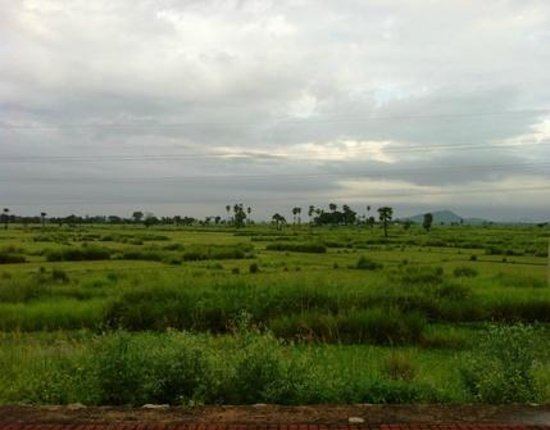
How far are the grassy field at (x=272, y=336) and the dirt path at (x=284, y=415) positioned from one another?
60cm

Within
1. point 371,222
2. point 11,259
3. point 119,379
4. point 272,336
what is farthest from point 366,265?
point 371,222

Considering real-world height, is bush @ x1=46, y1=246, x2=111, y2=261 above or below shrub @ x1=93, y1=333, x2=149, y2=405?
below

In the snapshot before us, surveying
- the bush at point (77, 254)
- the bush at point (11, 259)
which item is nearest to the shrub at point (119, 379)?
the bush at point (11, 259)

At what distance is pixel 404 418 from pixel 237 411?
139 cm

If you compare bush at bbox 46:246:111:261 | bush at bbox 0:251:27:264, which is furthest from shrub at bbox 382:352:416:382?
bush at bbox 46:246:111:261

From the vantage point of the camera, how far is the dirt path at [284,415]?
521 cm

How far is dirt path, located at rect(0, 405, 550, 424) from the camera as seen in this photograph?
5.21 metres

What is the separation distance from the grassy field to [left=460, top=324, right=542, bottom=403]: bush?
0.01 metres

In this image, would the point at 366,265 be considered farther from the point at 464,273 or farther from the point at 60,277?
the point at 60,277

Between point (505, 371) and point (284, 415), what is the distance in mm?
2314

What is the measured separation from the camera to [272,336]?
757cm

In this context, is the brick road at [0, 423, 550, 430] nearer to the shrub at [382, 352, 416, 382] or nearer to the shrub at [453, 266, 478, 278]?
the shrub at [382, 352, 416, 382]

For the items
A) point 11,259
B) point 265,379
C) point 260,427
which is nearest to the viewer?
point 260,427

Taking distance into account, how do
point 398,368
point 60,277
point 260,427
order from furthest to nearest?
point 60,277
point 398,368
point 260,427
